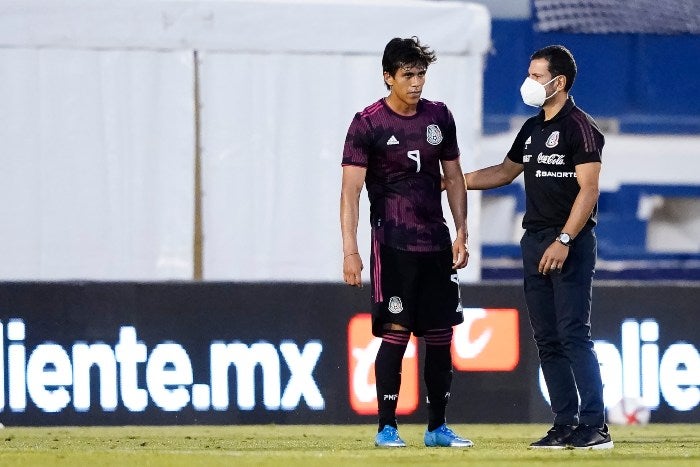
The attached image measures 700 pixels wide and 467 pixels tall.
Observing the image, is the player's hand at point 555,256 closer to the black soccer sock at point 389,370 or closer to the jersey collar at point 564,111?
the jersey collar at point 564,111

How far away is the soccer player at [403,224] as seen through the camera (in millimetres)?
6125

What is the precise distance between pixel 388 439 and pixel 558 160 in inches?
53.2

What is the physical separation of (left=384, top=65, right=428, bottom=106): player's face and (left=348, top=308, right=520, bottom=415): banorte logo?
8.28 ft

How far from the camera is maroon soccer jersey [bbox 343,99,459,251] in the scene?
6148 mm

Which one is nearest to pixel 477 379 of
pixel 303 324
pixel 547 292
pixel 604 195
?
pixel 303 324

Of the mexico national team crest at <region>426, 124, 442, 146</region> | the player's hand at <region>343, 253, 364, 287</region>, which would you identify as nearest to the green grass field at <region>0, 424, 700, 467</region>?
the player's hand at <region>343, 253, 364, 287</region>

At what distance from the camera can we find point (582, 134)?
6078 millimetres

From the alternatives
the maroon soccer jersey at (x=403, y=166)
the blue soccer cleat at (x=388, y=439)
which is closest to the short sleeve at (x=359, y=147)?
the maroon soccer jersey at (x=403, y=166)

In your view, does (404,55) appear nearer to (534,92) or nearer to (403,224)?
(534,92)

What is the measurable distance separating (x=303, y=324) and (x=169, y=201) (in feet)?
7.09

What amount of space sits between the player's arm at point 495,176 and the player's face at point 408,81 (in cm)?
57

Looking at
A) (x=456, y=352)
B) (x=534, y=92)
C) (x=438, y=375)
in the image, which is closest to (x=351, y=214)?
(x=438, y=375)

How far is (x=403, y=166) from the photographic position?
6.17 metres

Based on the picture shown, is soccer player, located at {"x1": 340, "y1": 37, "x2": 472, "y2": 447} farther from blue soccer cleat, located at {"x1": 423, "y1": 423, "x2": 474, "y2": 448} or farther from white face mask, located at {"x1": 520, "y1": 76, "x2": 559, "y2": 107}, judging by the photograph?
white face mask, located at {"x1": 520, "y1": 76, "x2": 559, "y2": 107}
